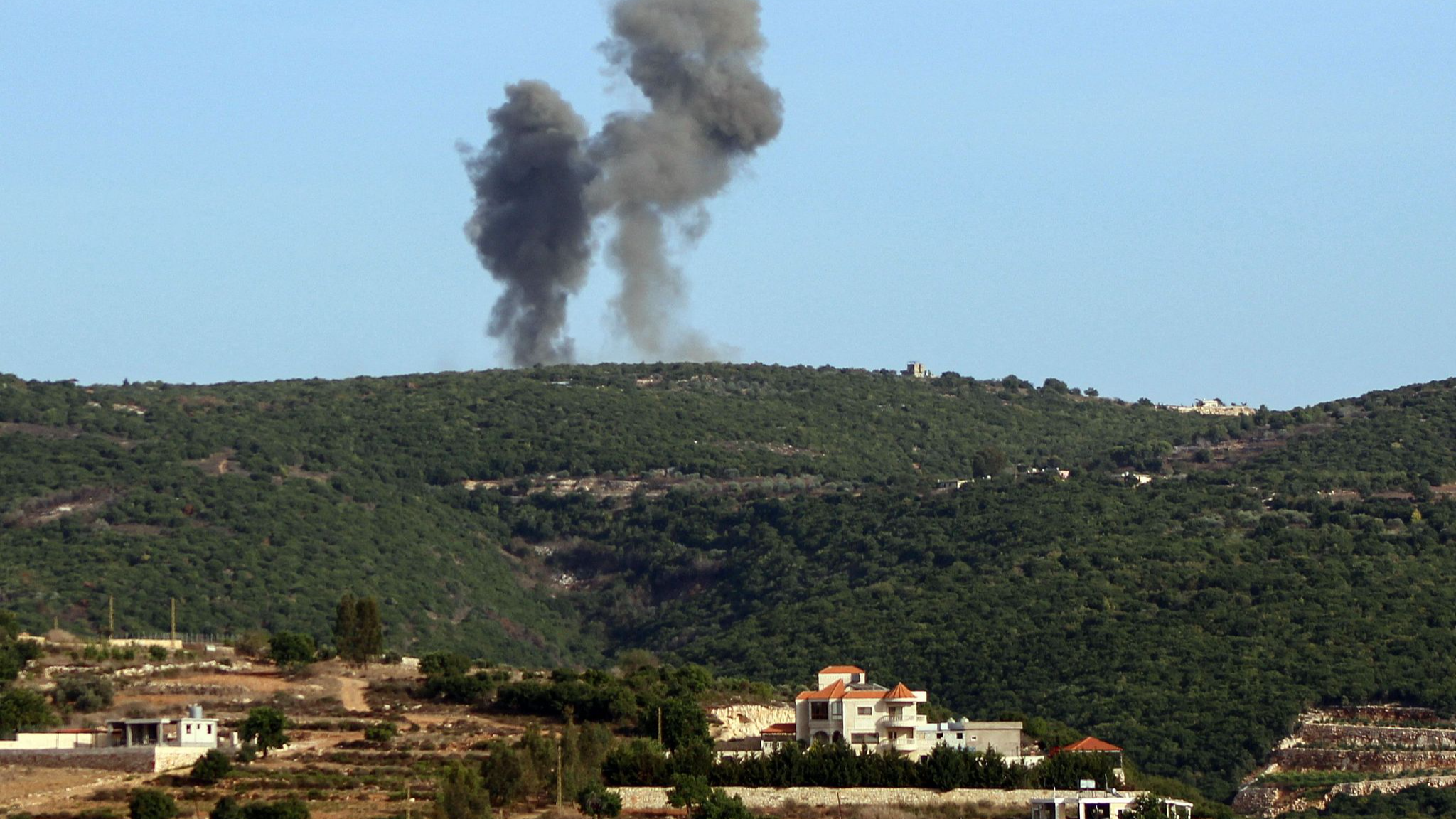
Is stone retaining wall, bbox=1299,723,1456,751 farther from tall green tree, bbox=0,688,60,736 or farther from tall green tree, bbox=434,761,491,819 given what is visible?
tall green tree, bbox=0,688,60,736

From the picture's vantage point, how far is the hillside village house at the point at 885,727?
2026 inches

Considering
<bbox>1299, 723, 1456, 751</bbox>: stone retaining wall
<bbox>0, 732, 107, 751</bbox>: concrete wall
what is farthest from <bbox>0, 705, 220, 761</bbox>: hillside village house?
<bbox>1299, 723, 1456, 751</bbox>: stone retaining wall

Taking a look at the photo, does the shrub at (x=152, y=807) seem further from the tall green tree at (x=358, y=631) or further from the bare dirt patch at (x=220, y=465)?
the bare dirt patch at (x=220, y=465)

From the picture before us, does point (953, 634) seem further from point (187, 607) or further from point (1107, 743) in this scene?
point (187, 607)

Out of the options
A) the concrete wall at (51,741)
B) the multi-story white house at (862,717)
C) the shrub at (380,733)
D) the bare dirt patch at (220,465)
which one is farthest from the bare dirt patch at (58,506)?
the multi-story white house at (862,717)

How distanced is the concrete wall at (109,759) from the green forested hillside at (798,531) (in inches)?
646

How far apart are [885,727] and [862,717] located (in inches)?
17.4

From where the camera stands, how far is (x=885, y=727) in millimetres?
51750

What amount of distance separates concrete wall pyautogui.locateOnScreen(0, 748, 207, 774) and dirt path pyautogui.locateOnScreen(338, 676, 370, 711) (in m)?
6.07

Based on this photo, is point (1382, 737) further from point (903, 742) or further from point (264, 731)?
point (264, 731)

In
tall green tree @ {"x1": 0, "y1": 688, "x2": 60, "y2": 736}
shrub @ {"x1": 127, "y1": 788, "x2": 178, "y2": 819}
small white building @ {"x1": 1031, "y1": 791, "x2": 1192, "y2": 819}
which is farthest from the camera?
tall green tree @ {"x1": 0, "y1": 688, "x2": 60, "y2": 736}

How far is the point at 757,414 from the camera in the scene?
95500 mm

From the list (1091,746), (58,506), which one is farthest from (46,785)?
(58,506)

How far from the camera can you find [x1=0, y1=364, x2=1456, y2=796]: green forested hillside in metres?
62.8
